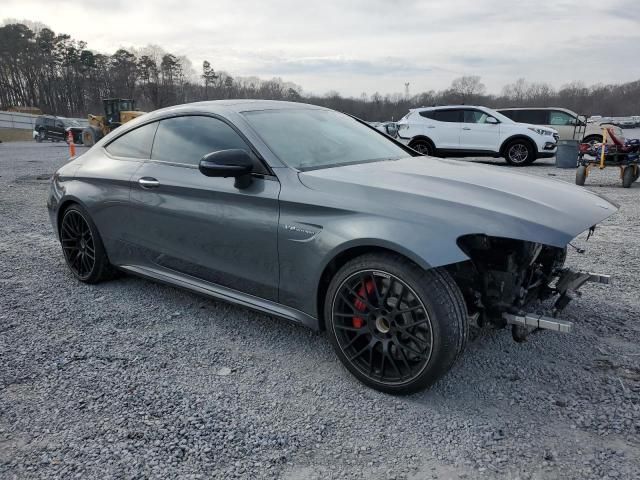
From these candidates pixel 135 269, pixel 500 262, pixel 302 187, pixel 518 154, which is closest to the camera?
pixel 500 262

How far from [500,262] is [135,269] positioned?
9.02ft

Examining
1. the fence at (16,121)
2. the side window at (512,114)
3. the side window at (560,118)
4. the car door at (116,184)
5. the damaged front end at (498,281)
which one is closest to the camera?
the damaged front end at (498,281)

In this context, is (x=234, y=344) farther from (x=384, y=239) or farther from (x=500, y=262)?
(x=500, y=262)

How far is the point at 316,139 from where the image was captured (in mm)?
3348

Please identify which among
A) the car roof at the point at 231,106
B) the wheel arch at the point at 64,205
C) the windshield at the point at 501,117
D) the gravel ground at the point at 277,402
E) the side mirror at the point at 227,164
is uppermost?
the windshield at the point at 501,117

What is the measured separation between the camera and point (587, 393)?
101 inches

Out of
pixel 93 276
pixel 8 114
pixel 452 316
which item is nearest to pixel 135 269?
pixel 93 276

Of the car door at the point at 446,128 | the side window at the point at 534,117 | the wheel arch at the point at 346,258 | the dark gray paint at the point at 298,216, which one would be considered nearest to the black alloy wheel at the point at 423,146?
the car door at the point at 446,128

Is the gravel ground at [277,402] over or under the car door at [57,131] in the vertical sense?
under

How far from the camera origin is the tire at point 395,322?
7.76 ft

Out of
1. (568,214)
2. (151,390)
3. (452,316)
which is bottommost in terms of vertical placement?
(151,390)

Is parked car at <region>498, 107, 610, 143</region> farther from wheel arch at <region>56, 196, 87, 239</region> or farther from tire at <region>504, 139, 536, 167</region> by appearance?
wheel arch at <region>56, 196, 87, 239</region>

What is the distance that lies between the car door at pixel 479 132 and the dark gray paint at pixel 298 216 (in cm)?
1192

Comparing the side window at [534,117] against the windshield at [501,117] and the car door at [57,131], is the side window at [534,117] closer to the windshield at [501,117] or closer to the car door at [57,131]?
the windshield at [501,117]
